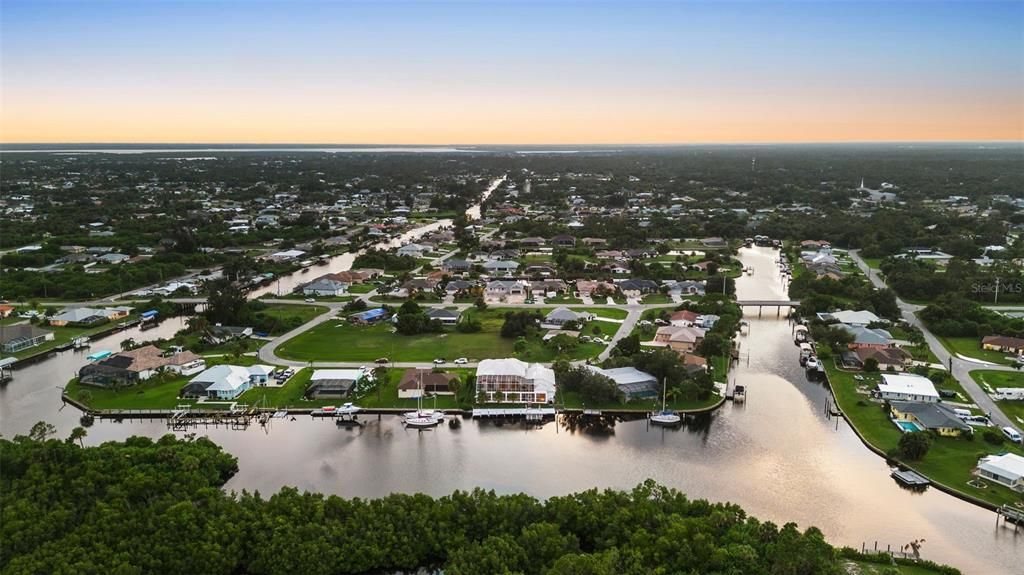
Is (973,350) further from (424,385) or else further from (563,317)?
(424,385)

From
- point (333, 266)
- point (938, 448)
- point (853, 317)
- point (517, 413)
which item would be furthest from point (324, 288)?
point (938, 448)

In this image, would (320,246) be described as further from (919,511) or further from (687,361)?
(919,511)

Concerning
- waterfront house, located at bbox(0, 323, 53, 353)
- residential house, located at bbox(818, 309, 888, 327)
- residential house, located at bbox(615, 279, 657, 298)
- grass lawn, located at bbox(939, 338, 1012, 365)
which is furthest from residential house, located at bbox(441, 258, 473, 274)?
grass lawn, located at bbox(939, 338, 1012, 365)

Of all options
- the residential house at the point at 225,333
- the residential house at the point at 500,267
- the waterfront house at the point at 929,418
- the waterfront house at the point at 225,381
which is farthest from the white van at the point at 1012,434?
the residential house at the point at 500,267

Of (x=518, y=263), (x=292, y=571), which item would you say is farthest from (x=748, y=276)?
(x=292, y=571)

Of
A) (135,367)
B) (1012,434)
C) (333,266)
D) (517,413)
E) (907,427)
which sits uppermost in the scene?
(135,367)

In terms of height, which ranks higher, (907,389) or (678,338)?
(678,338)
